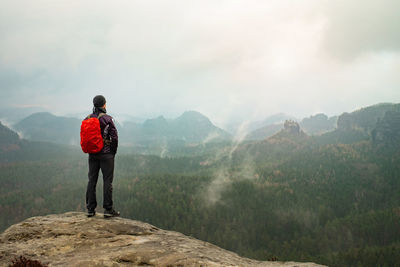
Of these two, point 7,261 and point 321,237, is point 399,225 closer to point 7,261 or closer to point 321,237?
point 321,237

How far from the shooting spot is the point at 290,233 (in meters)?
142

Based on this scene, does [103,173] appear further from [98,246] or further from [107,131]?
[98,246]

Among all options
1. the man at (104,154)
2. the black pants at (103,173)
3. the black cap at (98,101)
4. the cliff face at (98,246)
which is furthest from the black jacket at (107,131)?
the cliff face at (98,246)

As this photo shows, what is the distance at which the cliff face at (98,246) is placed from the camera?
7.41 m

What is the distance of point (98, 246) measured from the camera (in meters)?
8.84

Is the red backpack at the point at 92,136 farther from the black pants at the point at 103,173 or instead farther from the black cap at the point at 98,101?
the black cap at the point at 98,101

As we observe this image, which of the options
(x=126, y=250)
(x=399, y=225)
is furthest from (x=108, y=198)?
(x=399, y=225)

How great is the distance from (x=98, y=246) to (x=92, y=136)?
4.46m

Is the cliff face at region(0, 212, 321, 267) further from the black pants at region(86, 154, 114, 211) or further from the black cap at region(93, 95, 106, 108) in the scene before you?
the black cap at region(93, 95, 106, 108)

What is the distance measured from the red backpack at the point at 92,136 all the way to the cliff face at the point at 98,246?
3516 millimetres

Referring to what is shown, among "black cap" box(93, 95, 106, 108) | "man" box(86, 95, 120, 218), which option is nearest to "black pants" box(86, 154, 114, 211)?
"man" box(86, 95, 120, 218)

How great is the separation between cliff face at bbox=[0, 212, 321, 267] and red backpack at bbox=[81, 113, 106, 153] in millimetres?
3516

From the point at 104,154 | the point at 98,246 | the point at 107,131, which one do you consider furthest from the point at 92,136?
the point at 98,246

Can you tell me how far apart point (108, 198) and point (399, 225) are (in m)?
167
